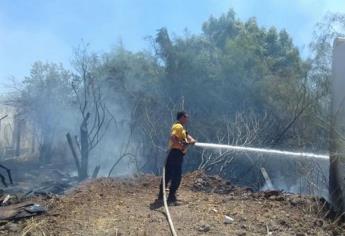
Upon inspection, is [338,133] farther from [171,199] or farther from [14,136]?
[14,136]

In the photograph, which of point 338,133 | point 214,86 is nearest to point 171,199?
point 338,133

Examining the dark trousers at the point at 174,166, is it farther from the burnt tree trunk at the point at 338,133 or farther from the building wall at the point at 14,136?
the building wall at the point at 14,136

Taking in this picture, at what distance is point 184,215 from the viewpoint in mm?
7727

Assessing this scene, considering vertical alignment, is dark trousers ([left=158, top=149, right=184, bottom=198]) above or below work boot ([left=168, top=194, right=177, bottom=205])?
above

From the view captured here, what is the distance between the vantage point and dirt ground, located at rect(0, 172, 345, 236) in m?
7.26

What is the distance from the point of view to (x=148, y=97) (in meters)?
20.7

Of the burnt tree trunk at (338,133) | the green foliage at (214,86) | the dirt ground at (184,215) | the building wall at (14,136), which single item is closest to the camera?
the dirt ground at (184,215)

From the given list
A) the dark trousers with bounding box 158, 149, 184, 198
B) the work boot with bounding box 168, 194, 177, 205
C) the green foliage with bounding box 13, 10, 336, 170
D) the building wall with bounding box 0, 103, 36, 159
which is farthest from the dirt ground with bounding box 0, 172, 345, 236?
the building wall with bounding box 0, 103, 36, 159

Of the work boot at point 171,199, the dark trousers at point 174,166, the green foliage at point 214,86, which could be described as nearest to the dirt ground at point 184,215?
the work boot at point 171,199

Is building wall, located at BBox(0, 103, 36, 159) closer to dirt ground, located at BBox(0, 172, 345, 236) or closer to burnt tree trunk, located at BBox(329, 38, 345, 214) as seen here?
dirt ground, located at BBox(0, 172, 345, 236)

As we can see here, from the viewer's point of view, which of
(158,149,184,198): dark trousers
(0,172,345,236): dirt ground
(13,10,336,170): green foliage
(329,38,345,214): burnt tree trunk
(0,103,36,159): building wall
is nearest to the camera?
(0,172,345,236): dirt ground

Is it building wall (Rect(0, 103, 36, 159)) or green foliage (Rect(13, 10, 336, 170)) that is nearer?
green foliage (Rect(13, 10, 336, 170))

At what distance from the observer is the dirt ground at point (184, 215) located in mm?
7258

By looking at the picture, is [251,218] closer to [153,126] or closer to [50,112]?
[153,126]
